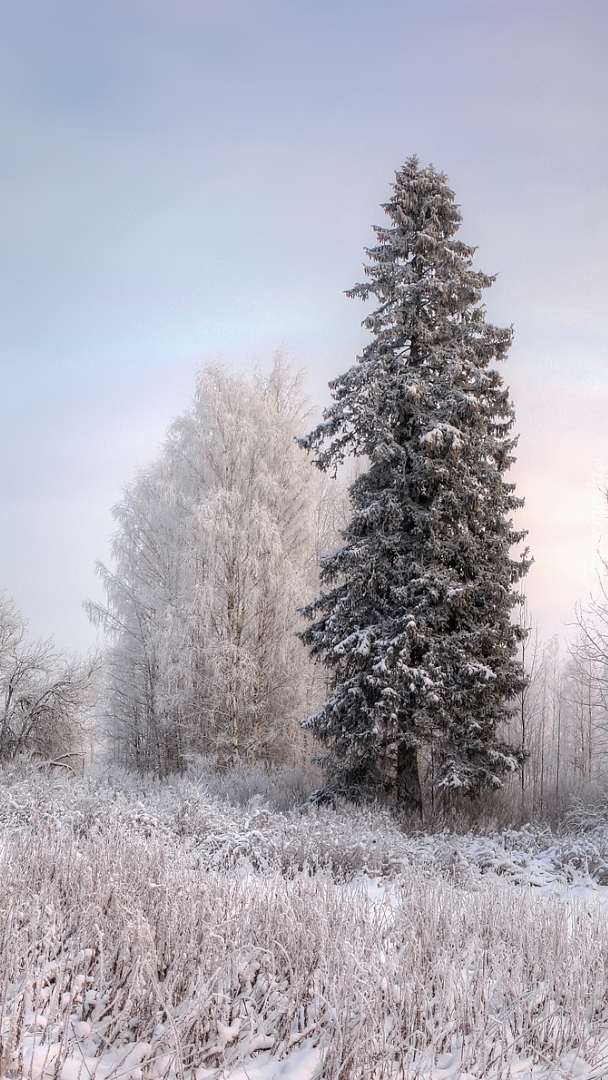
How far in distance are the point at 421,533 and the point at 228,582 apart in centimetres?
685

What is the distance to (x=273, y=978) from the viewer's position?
140 inches

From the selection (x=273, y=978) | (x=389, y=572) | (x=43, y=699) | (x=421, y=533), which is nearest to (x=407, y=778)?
(x=389, y=572)

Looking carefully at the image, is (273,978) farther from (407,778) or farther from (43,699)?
(43,699)

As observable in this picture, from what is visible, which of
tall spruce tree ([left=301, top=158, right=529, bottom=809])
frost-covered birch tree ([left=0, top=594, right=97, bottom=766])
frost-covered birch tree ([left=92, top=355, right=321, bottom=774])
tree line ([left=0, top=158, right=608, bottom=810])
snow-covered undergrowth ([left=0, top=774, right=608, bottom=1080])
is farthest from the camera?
frost-covered birch tree ([left=0, top=594, right=97, bottom=766])

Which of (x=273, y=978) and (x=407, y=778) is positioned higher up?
(x=273, y=978)

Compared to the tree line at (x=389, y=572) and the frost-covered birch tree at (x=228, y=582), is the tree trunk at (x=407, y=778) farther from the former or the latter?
the frost-covered birch tree at (x=228, y=582)

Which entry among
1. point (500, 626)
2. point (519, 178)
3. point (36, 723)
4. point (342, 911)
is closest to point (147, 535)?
point (36, 723)

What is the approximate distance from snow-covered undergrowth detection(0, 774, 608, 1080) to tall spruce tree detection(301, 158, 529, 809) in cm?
562

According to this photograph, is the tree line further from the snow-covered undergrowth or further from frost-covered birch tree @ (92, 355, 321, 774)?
the snow-covered undergrowth

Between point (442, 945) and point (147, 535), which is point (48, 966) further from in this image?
point (147, 535)

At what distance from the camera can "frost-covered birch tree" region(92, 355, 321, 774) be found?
54.5 feet

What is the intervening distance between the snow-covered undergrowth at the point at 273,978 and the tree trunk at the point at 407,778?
5.98m

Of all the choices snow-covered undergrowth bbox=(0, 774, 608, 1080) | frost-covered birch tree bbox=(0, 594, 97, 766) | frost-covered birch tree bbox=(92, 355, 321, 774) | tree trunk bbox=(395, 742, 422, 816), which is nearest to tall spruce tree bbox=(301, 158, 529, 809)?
tree trunk bbox=(395, 742, 422, 816)

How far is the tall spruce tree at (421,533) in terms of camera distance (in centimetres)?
1130
